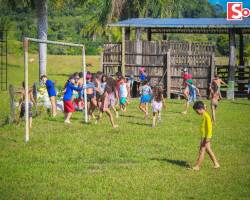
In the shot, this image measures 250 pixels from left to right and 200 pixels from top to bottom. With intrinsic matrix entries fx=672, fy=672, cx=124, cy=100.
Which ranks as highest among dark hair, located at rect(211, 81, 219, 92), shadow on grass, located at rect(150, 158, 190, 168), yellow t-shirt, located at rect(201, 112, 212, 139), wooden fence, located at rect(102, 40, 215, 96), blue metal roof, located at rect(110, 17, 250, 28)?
blue metal roof, located at rect(110, 17, 250, 28)

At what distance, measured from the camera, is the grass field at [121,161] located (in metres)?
11.7

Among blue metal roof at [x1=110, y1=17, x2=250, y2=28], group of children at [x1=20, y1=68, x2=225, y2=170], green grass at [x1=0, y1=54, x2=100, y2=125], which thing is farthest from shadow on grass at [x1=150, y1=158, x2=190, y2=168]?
green grass at [x1=0, y1=54, x2=100, y2=125]

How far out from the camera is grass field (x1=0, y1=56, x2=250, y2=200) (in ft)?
38.3

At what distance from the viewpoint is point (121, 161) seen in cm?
1462

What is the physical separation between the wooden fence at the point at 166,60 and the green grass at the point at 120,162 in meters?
11.3

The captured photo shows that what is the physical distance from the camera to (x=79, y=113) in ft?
82.6

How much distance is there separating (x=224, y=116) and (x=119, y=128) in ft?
20.4

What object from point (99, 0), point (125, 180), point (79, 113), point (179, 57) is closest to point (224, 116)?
point (79, 113)

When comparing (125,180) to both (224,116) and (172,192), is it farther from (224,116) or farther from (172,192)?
(224,116)

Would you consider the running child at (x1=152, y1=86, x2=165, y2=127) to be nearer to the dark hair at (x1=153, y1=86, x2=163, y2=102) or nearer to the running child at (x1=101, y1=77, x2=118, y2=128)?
the dark hair at (x1=153, y1=86, x2=163, y2=102)

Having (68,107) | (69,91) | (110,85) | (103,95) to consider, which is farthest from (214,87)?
(68,107)

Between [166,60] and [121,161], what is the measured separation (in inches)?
766

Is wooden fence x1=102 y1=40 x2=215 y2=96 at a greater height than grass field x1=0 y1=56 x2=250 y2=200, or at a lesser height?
greater

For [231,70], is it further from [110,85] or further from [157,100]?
[110,85]
